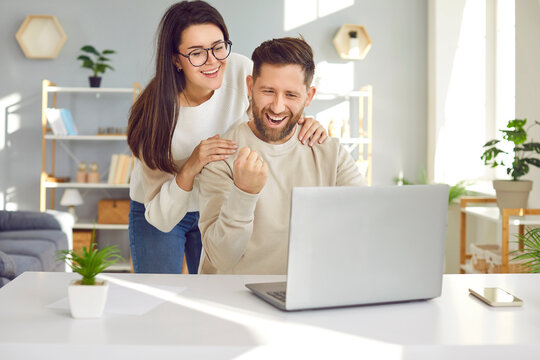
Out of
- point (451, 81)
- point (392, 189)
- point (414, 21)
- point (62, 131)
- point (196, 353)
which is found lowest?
point (196, 353)

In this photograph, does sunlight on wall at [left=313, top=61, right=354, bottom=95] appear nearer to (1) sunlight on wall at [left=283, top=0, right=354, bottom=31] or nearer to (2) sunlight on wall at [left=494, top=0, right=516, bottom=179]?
(1) sunlight on wall at [left=283, top=0, right=354, bottom=31]

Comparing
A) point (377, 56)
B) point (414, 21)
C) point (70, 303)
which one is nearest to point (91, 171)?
point (377, 56)

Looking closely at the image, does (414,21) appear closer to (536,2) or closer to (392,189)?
(536,2)

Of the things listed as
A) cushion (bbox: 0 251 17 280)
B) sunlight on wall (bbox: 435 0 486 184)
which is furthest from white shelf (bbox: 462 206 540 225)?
cushion (bbox: 0 251 17 280)

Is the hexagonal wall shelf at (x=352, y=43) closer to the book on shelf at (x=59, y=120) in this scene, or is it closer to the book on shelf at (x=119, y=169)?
the book on shelf at (x=119, y=169)

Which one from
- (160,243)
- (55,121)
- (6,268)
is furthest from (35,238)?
(160,243)

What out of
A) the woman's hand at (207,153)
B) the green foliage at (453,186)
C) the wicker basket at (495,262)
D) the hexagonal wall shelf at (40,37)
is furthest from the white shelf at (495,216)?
the hexagonal wall shelf at (40,37)

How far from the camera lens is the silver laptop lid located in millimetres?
1082

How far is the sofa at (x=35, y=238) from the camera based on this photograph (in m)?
3.49

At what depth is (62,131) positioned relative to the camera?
4637 millimetres

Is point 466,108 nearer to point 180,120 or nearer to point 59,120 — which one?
point 59,120

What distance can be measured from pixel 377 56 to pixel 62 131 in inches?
99.5

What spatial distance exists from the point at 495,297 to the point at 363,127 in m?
3.85

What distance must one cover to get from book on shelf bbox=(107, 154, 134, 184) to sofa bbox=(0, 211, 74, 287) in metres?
0.44
